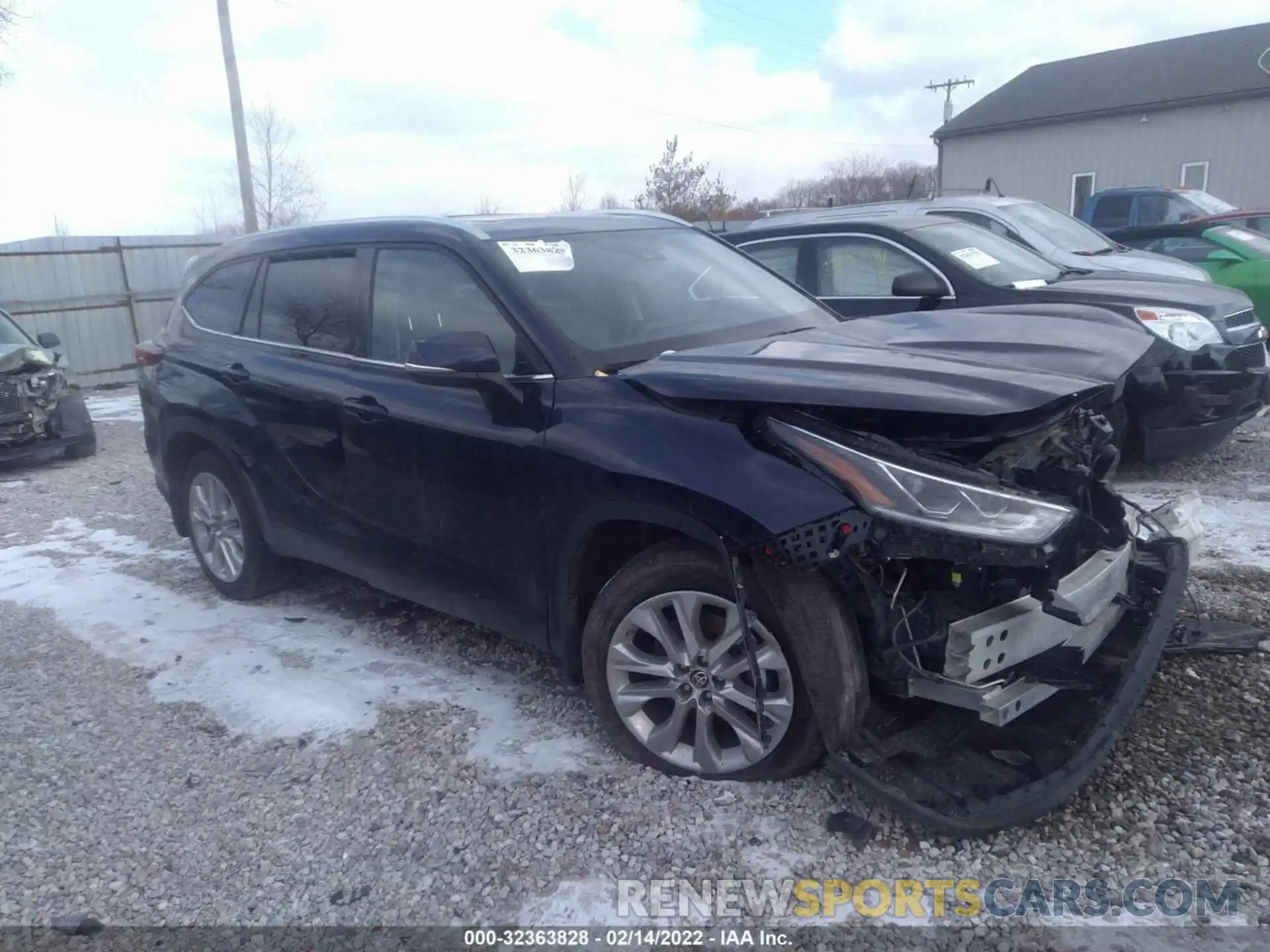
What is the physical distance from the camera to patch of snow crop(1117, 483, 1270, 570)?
4.88m

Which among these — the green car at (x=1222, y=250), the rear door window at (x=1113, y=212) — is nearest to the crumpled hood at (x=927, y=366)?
the green car at (x=1222, y=250)

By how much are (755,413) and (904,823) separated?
4.17ft

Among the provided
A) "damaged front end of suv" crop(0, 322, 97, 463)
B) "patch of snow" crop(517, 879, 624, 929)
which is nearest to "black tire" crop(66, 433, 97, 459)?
"damaged front end of suv" crop(0, 322, 97, 463)

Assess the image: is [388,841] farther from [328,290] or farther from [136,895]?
[328,290]

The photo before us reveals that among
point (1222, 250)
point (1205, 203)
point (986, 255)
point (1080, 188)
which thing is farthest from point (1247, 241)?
point (1080, 188)

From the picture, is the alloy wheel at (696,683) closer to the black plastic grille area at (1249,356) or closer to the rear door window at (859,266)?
the rear door window at (859,266)

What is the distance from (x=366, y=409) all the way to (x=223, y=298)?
1.59 meters

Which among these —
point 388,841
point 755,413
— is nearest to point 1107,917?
point 755,413

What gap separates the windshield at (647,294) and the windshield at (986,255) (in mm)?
2619

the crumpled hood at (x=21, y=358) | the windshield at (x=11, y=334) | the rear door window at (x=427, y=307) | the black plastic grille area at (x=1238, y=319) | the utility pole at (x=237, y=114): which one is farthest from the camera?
the utility pole at (x=237, y=114)

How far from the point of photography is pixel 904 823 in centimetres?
301

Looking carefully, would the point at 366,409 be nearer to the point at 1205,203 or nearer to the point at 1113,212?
the point at 1113,212

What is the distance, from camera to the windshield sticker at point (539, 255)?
3.84m

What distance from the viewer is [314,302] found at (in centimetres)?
456
